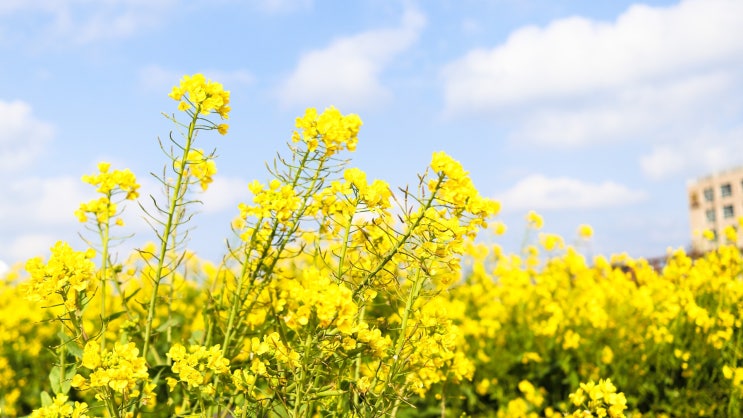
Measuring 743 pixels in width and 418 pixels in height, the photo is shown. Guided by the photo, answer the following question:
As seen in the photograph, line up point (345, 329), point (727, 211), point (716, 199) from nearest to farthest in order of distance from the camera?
point (345, 329) < point (727, 211) < point (716, 199)

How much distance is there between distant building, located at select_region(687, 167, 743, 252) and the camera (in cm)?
6981

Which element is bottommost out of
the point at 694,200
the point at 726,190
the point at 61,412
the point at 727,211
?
the point at 61,412

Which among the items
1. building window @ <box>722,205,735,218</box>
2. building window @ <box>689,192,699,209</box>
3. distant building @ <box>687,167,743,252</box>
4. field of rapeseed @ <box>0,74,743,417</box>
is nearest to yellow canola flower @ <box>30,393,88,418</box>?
field of rapeseed @ <box>0,74,743,417</box>

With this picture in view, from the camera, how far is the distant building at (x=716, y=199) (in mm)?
69812

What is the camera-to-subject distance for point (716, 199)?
72.0m

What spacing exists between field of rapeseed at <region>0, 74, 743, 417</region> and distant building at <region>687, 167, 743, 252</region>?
7011 cm

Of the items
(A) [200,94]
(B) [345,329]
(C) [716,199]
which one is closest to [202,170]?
(A) [200,94]

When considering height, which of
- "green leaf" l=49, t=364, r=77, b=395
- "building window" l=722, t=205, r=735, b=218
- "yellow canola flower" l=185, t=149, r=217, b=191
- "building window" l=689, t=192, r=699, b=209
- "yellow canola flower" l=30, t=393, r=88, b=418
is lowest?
"yellow canola flower" l=30, t=393, r=88, b=418

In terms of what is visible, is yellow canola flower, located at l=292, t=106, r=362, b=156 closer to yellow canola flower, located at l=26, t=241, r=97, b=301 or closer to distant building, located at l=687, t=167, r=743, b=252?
yellow canola flower, located at l=26, t=241, r=97, b=301

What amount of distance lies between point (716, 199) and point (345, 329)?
259 feet

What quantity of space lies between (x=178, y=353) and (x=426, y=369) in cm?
92

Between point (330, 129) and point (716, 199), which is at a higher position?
point (716, 199)

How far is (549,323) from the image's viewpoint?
4.51 metres

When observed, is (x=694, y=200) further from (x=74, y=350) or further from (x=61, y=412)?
(x=61, y=412)
